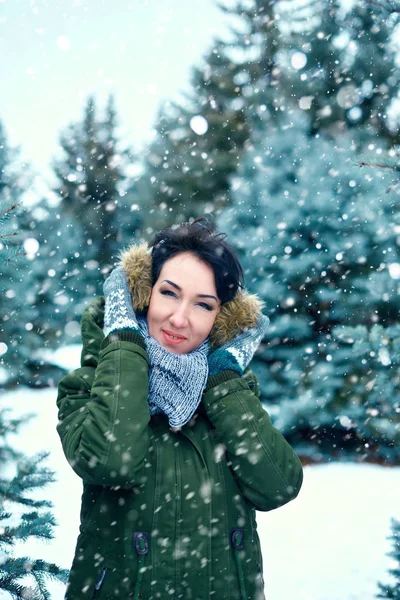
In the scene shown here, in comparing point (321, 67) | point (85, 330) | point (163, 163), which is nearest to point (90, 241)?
point (163, 163)

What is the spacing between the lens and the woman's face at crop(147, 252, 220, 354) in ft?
7.26

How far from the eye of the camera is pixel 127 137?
49.7 ft

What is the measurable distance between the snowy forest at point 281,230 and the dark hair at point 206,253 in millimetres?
720

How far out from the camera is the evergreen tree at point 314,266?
512cm

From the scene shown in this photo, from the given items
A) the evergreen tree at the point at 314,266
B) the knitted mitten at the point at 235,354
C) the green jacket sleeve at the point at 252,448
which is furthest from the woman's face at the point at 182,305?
the evergreen tree at the point at 314,266

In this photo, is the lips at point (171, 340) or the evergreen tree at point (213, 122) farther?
the evergreen tree at point (213, 122)

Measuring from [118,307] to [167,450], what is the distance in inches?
23.3

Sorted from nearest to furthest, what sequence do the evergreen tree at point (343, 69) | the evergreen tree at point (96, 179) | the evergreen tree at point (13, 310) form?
the evergreen tree at point (13, 310) → the evergreen tree at point (343, 69) → the evergreen tree at point (96, 179)

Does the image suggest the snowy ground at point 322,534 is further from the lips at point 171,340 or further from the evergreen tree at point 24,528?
the lips at point 171,340

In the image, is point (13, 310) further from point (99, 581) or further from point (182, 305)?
point (99, 581)

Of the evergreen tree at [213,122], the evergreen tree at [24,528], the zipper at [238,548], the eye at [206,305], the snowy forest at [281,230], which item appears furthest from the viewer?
the evergreen tree at [213,122]

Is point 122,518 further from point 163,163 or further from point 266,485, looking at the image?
point 163,163

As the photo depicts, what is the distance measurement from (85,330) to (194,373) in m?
0.51

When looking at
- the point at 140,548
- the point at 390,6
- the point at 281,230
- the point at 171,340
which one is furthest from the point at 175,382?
the point at 281,230
